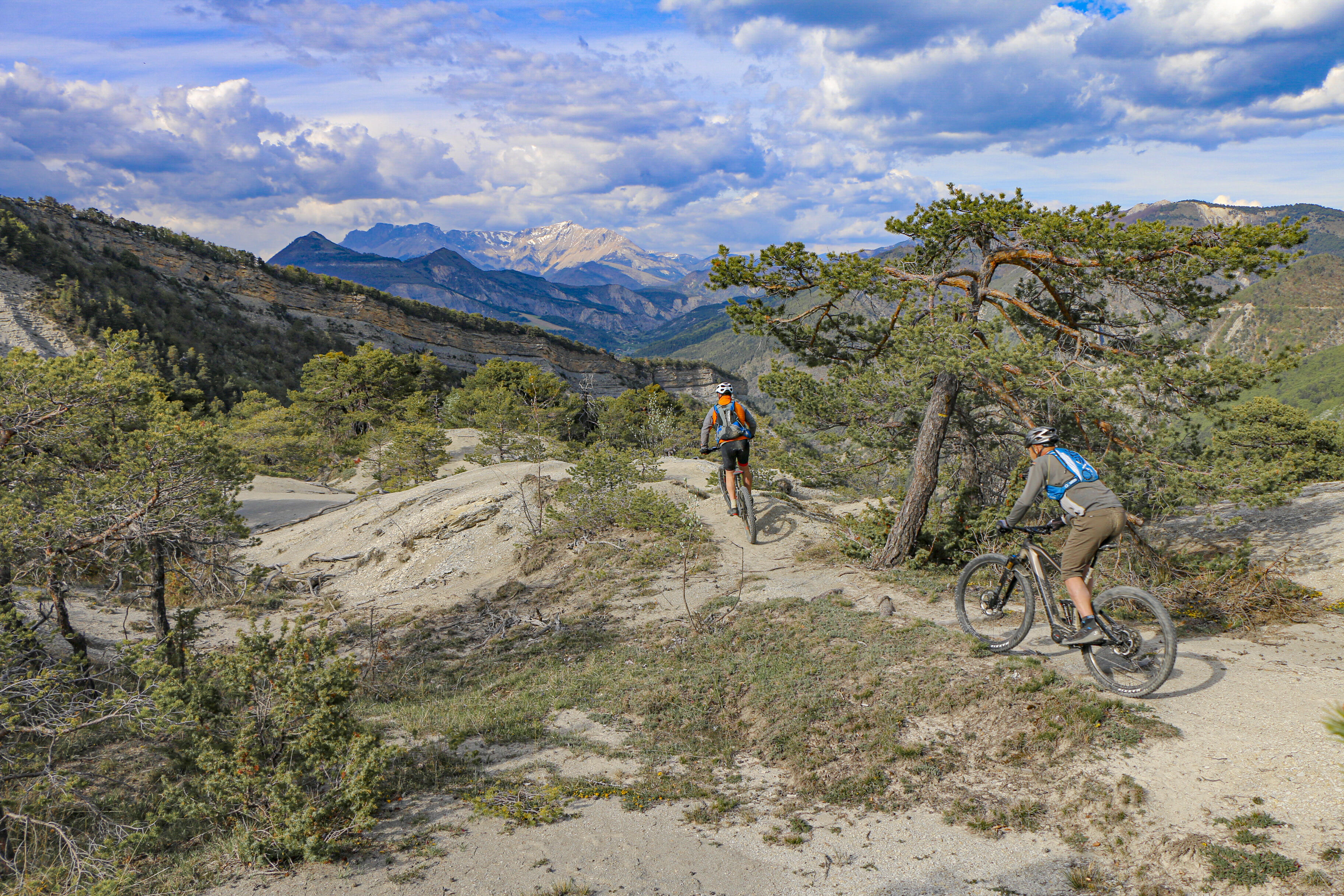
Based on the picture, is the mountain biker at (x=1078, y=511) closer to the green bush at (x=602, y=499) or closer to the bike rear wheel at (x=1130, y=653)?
the bike rear wheel at (x=1130, y=653)

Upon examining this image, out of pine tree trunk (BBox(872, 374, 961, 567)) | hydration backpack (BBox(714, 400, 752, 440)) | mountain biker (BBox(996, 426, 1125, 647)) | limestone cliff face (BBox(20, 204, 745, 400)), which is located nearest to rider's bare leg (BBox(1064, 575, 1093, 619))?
mountain biker (BBox(996, 426, 1125, 647))

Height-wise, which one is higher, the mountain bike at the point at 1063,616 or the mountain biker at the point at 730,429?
the mountain biker at the point at 730,429

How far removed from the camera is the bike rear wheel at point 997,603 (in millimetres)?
6168

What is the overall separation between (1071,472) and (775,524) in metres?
7.01

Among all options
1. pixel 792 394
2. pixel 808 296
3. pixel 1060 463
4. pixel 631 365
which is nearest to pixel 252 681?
pixel 1060 463

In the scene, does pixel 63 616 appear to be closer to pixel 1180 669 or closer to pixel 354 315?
→ pixel 1180 669

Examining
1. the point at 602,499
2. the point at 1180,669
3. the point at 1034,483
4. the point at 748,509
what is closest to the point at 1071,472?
the point at 1034,483

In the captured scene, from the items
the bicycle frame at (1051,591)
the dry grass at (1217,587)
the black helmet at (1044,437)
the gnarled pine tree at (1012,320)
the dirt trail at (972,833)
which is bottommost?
the dirt trail at (972,833)

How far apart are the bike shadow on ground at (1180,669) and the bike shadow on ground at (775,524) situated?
5605mm

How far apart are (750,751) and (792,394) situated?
5693 mm

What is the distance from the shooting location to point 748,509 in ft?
37.5

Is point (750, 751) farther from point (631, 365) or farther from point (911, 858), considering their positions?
point (631, 365)

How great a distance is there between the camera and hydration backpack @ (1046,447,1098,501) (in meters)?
5.43

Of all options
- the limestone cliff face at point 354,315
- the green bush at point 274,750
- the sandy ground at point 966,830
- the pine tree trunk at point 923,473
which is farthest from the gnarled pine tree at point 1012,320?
the limestone cliff face at point 354,315
